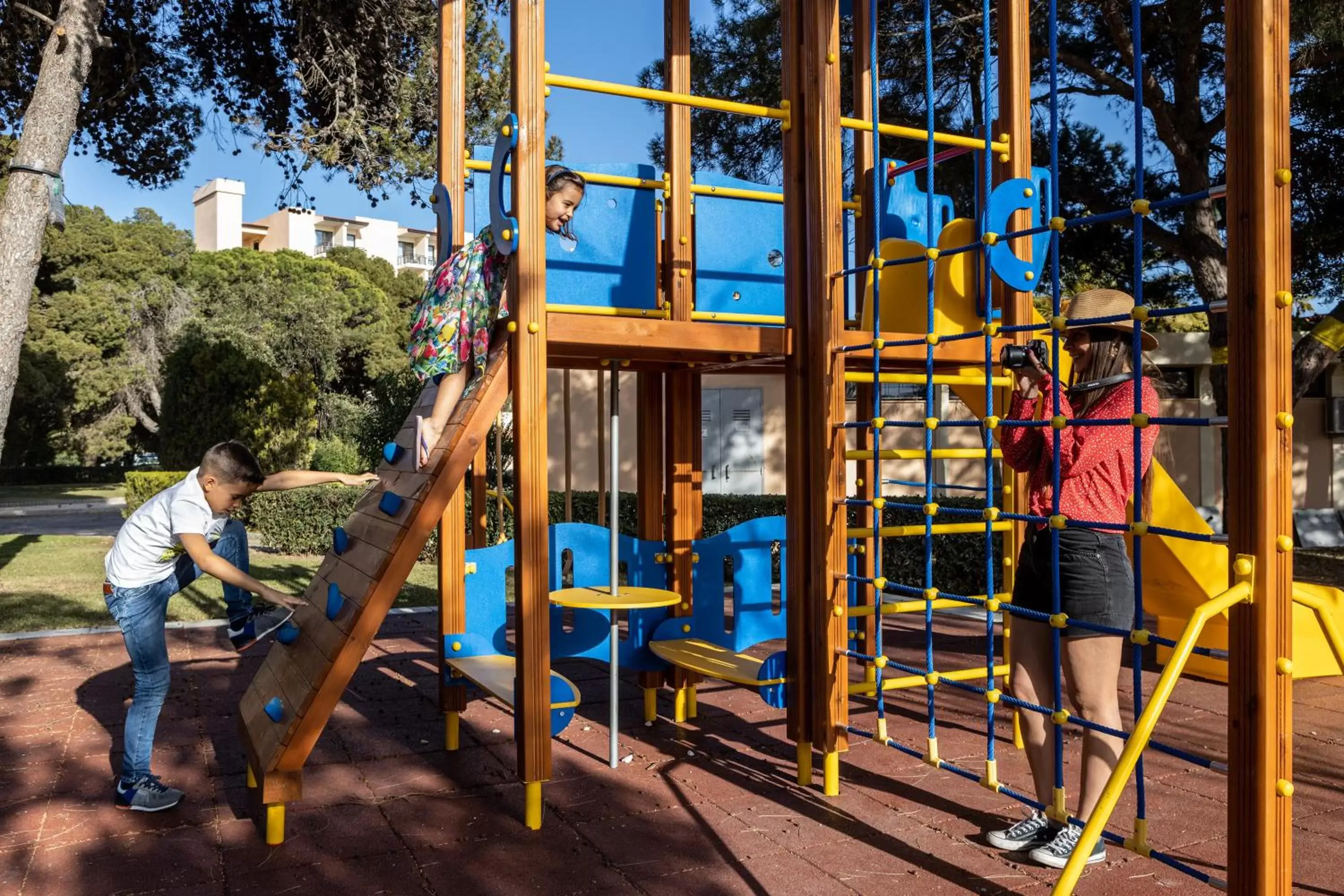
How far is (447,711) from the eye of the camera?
16.4 feet

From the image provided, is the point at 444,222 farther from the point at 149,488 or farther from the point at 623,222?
the point at 149,488

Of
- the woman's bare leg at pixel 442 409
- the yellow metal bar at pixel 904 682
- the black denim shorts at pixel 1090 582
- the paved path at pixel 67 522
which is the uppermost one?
the woman's bare leg at pixel 442 409

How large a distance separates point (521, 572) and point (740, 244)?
2032mm

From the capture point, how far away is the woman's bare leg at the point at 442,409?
409 centimetres

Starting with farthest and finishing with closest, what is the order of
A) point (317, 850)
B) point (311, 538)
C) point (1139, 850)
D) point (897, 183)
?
1. point (311, 538)
2. point (897, 183)
3. point (317, 850)
4. point (1139, 850)

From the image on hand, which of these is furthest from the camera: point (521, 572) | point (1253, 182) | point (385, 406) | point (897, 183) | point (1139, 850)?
point (385, 406)

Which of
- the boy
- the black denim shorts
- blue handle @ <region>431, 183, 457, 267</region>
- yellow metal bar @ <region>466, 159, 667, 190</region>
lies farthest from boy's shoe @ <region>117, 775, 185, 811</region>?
the black denim shorts

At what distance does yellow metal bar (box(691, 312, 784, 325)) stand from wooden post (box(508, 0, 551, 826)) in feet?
3.60

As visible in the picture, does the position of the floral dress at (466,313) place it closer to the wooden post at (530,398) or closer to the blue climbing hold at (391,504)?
the wooden post at (530,398)

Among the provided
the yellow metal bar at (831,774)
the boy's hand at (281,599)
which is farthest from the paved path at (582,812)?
the boy's hand at (281,599)

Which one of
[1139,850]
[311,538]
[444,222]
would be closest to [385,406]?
[311,538]

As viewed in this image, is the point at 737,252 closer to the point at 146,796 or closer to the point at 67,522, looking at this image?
the point at 146,796

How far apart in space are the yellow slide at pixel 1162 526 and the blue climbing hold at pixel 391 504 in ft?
7.79

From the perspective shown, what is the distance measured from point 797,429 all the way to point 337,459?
13668 mm
